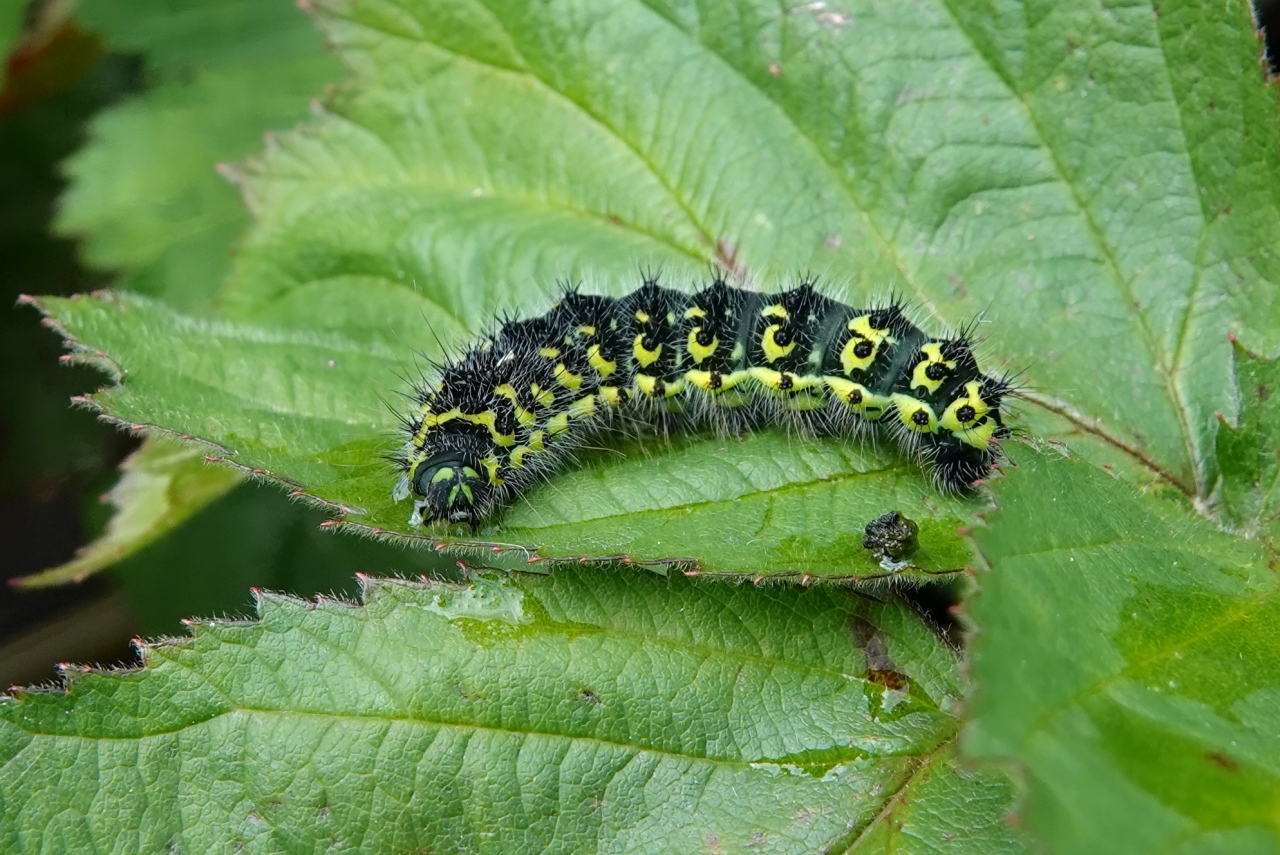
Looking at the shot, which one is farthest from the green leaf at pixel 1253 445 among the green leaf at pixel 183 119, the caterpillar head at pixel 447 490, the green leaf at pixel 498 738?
the green leaf at pixel 183 119

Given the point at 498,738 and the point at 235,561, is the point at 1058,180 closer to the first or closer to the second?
the point at 498,738

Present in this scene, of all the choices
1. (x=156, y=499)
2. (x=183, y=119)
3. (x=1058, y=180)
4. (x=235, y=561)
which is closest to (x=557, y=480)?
(x=156, y=499)

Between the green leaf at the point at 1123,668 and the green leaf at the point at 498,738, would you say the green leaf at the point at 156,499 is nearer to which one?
the green leaf at the point at 498,738

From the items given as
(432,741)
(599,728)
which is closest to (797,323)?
(599,728)

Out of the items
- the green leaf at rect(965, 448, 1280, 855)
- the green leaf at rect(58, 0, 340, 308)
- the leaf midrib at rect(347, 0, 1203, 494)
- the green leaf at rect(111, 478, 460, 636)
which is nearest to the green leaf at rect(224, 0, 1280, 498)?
the leaf midrib at rect(347, 0, 1203, 494)

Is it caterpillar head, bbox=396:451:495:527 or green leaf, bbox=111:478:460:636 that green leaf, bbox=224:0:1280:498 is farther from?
green leaf, bbox=111:478:460:636

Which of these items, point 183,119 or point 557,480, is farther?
point 183,119

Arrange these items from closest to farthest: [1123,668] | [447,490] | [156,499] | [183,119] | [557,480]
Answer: [1123,668] < [447,490] < [557,480] < [156,499] < [183,119]
